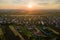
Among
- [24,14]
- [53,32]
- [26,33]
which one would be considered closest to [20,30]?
[26,33]

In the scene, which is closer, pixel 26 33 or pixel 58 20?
pixel 26 33

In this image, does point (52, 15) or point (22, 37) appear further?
point (52, 15)

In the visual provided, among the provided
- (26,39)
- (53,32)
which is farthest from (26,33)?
(53,32)

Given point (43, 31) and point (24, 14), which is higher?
point (24, 14)

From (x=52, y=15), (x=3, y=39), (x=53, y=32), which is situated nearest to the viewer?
(x=3, y=39)

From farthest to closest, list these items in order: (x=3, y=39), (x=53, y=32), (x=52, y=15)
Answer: (x=52, y=15) < (x=53, y=32) < (x=3, y=39)

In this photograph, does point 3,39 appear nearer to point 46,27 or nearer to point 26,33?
point 26,33

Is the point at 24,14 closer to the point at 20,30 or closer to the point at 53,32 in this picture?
the point at 20,30

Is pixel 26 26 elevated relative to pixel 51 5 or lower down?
lower down

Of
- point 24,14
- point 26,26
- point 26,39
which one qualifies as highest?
point 24,14
